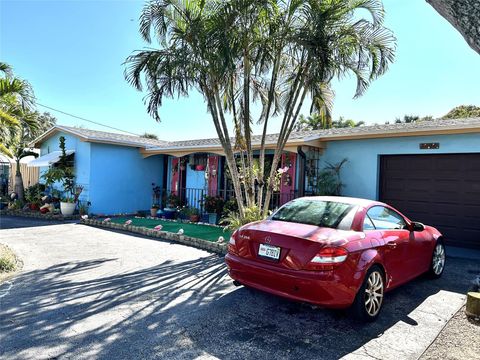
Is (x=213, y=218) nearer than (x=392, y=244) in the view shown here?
No

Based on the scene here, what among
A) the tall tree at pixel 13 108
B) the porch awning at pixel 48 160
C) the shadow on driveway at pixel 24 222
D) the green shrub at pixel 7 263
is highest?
the tall tree at pixel 13 108

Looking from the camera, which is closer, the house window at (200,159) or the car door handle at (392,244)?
the car door handle at (392,244)

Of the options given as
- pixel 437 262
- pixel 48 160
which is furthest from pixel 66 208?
pixel 437 262

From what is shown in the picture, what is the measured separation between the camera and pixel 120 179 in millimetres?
14859

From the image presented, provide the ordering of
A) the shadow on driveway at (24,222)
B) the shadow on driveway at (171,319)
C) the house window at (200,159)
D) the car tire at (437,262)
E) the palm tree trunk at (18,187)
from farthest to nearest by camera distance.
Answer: the palm tree trunk at (18,187) → the house window at (200,159) → the shadow on driveway at (24,222) → the car tire at (437,262) → the shadow on driveway at (171,319)

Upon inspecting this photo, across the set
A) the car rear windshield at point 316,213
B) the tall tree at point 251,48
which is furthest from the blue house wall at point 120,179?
the car rear windshield at point 316,213

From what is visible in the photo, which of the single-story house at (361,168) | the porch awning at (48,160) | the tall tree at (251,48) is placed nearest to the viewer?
the tall tree at (251,48)

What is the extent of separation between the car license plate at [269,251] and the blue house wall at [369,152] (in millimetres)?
6843

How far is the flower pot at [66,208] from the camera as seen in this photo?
13.5 meters

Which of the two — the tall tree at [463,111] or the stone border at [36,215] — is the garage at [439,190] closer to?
the stone border at [36,215]

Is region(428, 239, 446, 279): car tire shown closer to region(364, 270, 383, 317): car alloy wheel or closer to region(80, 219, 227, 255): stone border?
region(364, 270, 383, 317): car alloy wheel

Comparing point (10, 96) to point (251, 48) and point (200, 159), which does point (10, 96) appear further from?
point (200, 159)

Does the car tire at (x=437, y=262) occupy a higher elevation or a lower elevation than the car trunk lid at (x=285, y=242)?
lower

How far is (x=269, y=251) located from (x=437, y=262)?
3722 mm
